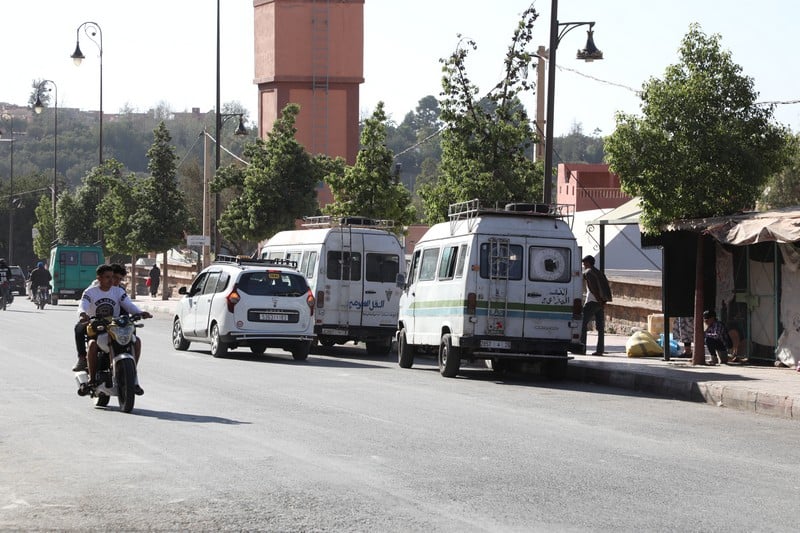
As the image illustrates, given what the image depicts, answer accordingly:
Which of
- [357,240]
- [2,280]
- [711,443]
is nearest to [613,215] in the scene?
[357,240]

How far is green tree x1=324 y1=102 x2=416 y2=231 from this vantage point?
38.5m

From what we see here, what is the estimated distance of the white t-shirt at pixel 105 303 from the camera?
14539 mm

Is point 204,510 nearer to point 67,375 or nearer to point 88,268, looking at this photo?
point 67,375

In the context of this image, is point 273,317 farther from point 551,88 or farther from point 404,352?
point 551,88

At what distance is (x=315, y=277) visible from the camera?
27.1 meters

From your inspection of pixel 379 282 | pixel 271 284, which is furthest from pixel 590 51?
pixel 271 284

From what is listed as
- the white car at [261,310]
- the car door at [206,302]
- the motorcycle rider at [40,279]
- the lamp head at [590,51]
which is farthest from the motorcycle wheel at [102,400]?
the motorcycle rider at [40,279]

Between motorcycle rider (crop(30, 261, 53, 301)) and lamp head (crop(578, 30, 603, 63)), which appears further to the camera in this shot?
motorcycle rider (crop(30, 261, 53, 301))

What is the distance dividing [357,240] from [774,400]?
→ 12550mm

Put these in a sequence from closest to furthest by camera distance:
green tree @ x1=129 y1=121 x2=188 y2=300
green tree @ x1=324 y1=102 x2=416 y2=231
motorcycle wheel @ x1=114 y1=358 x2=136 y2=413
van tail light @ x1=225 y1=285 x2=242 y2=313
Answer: motorcycle wheel @ x1=114 y1=358 x2=136 y2=413
van tail light @ x1=225 y1=285 x2=242 y2=313
green tree @ x1=324 y1=102 x2=416 y2=231
green tree @ x1=129 y1=121 x2=188 y2=300

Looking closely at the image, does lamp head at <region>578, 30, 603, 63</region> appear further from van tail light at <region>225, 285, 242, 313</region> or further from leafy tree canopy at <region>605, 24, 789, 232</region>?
van tail light at <region>225, 285, 242, 313</region>

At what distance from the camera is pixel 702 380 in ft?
60.9

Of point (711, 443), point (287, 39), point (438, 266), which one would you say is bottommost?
point (711, 443)

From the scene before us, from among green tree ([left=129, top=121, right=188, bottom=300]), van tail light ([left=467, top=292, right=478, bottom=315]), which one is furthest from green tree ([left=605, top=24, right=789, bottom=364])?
green tree ([left=129, top=121, right=188, bottom=300])
